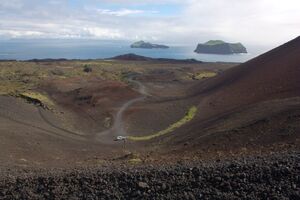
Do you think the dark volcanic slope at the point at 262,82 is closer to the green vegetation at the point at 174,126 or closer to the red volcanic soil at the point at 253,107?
the red volcanic soil at the point at 253,107

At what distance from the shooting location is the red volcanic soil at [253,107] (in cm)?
1916

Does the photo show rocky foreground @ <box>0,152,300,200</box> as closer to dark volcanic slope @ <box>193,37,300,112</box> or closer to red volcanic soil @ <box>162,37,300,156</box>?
red volcanic soil @ <box>162,37,300,156</box>

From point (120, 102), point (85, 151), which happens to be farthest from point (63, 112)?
point (85, 151)

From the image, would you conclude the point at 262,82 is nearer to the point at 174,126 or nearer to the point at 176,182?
the point at 174,126

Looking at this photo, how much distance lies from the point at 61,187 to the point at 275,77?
31.7 metres

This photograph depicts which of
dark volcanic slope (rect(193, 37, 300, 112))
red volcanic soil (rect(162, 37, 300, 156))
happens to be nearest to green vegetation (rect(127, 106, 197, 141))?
red volcanic soil (rect(162, 37, 300, 156))

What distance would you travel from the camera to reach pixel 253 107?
28891 mm

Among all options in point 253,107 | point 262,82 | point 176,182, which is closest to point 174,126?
point 253,107

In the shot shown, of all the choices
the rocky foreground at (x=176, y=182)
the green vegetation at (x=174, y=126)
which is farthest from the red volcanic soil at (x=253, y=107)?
the rocky foreground at (x=176, y=182)

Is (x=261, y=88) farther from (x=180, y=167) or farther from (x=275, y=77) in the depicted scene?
(x=180, y=167)

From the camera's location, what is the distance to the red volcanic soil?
19.2m

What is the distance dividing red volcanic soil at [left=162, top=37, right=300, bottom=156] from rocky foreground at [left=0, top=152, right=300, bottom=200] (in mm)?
4301

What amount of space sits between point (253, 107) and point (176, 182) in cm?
1790

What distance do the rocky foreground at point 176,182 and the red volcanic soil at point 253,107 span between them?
169 inches
